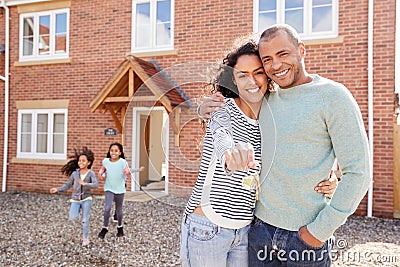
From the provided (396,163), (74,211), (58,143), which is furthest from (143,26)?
(396,163)

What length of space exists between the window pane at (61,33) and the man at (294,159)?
9.11 metres

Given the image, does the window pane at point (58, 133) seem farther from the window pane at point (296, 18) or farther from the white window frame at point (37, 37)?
the window pane at point (296, 18)

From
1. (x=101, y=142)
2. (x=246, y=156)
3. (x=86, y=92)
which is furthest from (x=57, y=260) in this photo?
(x=86, y=92)

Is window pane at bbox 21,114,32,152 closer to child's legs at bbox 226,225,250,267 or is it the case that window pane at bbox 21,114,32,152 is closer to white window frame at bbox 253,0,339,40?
white window frame at bbox 253,0,339,40

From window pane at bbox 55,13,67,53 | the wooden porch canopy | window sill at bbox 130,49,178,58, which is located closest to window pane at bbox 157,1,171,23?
window sill at bbox 130,49,178,58

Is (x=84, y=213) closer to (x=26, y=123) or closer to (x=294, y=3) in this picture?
(x=294, y=3)

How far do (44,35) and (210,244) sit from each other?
9.89 m

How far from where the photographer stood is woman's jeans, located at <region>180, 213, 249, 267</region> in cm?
148

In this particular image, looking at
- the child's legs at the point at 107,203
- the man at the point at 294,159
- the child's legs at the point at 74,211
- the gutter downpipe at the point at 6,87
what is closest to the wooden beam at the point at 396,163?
the child's legs at the point at 107,203

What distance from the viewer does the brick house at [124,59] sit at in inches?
270

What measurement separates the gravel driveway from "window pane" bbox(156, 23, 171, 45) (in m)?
3.95

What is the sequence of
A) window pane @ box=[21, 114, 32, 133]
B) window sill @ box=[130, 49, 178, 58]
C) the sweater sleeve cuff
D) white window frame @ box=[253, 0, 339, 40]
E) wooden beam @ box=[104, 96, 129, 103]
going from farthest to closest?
window pane @ box=[21, 114, 32, 133]
window sill @ box=[130, 49, 178, 58]
wooden beam @ box=[104, 96, 129, 103]
white window frame @ box=[253, 0, 339, 40]
the sweater sleeve cuff

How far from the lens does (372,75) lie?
22.6 ft

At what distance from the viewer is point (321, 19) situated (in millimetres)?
7352
